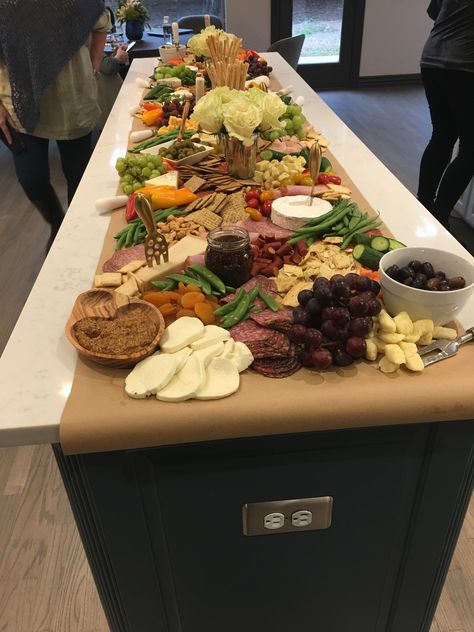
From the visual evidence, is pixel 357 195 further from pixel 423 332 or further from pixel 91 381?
pixel 91 381

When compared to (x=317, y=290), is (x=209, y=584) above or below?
below

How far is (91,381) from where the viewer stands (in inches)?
34.6

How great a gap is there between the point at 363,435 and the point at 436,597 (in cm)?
51

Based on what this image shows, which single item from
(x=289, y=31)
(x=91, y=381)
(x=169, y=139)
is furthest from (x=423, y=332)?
Answer: (x=289, y=31)

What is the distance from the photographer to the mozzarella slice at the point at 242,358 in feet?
2.92

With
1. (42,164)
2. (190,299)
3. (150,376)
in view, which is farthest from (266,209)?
(42,164)

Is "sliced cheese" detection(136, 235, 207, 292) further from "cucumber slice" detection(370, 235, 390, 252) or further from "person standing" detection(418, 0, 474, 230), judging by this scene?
"person standing" detection(418, 0, 474, 230)

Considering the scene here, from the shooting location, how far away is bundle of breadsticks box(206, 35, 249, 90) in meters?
2.04

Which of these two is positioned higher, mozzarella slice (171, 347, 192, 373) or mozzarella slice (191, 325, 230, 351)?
mozzarella slice (171, 347, 192, 373)

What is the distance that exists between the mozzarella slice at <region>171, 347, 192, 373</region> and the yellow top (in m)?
1.77

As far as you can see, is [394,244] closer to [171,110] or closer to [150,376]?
[150,376]

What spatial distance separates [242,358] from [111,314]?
0.86 ft

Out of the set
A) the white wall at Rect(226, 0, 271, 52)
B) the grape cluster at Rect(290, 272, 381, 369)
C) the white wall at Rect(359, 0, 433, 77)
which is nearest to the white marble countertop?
the grape cluster at Rect(290, 272, 381, 369)

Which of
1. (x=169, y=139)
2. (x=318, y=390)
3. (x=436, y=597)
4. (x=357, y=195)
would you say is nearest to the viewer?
(x=318, y=390)
